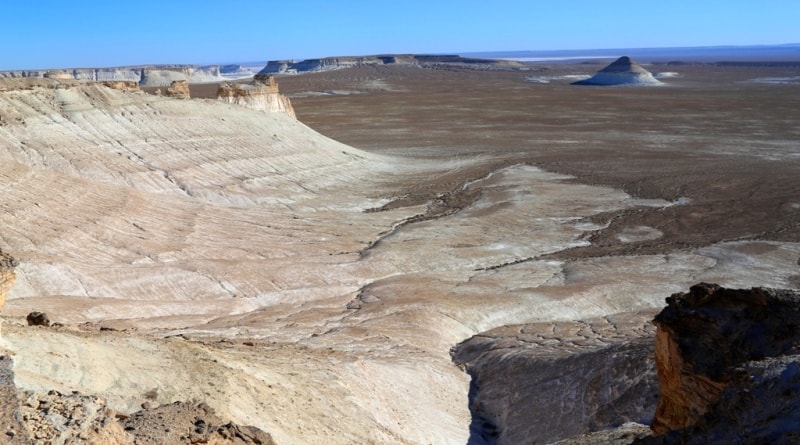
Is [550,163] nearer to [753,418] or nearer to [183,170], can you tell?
[183,170]


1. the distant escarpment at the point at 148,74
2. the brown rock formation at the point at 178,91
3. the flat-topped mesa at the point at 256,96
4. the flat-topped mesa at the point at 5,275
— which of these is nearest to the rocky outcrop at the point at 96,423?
the flat-topped mesa at the point at 5,275

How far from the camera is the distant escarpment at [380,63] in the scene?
167875 mm

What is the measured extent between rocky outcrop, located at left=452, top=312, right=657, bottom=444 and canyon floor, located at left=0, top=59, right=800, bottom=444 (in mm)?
509

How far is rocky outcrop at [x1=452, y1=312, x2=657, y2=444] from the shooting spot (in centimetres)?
1276

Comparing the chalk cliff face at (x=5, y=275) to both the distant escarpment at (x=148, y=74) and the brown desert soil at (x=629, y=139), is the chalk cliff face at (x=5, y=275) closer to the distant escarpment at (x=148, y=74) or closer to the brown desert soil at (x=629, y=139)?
the brown desert soil at (x=629, y=139)

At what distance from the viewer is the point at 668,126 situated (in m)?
60.0

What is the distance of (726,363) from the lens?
30.3 feet

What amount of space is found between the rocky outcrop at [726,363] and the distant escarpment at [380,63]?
520 feet

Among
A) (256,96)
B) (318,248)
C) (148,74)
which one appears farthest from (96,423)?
(148,74)

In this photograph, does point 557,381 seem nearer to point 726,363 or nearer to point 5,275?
point 726,363

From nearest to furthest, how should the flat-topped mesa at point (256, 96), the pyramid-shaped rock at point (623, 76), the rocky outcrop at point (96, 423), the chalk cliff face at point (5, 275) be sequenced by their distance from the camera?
1. the rocky outcrop at point (96, 423)
2. the chalk cliff face at point (5, 275)
3. the flat-topped mesa at point (256, 96)
4. the pyramid-shaped rock at point (623, 76)

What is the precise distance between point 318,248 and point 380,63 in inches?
5833

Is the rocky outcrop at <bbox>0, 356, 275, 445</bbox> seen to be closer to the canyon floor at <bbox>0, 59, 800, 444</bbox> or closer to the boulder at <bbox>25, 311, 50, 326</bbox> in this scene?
the canyon floor at <bbox>0, 59, 800, 444</bbox>

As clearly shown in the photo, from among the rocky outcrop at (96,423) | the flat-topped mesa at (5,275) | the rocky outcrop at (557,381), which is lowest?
the rocky outcrop at (557,381)
